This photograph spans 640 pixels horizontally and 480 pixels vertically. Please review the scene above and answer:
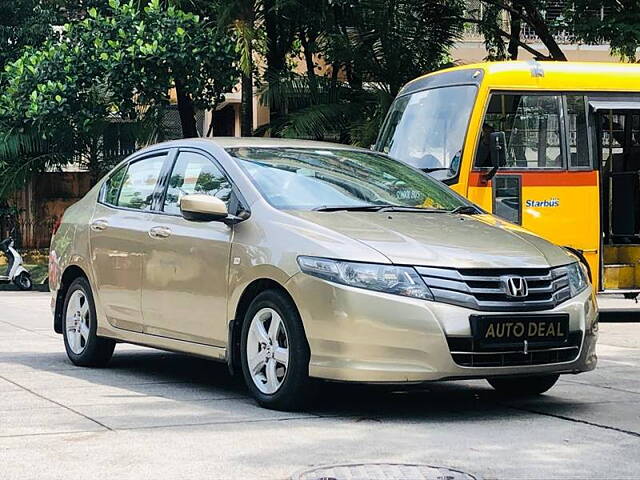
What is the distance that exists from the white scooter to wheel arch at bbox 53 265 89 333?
1487 centimetres

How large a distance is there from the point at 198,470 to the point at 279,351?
174cm

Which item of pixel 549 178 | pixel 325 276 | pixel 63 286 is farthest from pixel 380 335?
pixel 549 178

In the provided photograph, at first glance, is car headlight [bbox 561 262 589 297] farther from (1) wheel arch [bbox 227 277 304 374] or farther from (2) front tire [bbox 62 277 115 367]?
(2) front tire [bbox 62 277 115 367]

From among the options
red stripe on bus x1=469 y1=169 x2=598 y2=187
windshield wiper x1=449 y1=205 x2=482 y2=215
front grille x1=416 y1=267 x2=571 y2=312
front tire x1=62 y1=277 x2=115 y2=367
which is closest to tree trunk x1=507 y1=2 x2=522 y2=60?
red stripe on bus x1=469 y1=169 x2=598 y2=187

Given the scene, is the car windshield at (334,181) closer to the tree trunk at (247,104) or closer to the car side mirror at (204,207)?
the car side mirror at (204,207)

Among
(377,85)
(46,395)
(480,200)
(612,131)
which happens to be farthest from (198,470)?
(377,85)

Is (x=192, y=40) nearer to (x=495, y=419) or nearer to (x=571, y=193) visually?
(x=571, y=193)

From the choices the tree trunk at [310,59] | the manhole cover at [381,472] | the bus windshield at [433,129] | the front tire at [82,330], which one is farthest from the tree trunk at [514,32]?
the manhole cover at [381,472]

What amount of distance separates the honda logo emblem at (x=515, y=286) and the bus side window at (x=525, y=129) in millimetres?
7397

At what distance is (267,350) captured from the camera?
7637 millimetres

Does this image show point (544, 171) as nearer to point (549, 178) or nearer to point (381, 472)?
point (549, 178)

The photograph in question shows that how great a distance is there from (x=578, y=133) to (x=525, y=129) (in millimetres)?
724

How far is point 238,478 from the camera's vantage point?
18.7 feet

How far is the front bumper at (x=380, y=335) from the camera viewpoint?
278 inches
